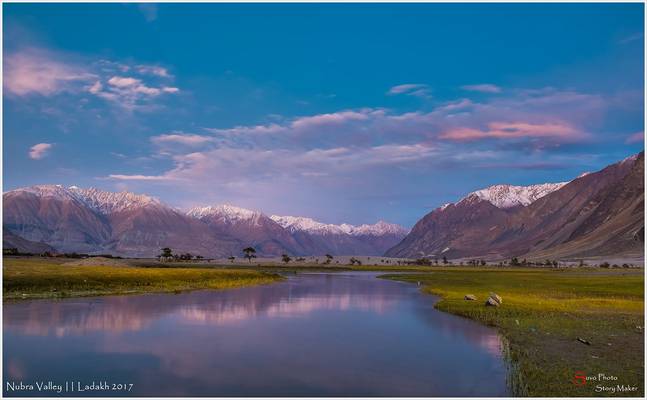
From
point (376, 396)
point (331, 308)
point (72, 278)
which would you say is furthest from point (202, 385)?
point (72, 278)

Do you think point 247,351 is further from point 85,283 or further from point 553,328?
point 85,283

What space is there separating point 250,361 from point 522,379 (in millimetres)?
13845

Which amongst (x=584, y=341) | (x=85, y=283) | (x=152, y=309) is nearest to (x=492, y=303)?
(x=584, y=341)

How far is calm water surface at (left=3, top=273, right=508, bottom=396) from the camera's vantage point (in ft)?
84.5

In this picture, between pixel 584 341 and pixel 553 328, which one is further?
pixel 553 328

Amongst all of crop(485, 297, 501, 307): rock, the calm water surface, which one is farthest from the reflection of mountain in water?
crop(485, 297, 501, 307): rock

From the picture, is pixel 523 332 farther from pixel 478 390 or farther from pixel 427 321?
pixel 478 390

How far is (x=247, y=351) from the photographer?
108 feet

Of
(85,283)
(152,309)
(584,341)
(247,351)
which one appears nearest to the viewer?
(247,351)

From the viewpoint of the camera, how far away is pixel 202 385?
83.4ft

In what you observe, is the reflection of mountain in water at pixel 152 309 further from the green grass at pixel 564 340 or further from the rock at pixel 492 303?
the green grass at pixel 564 340

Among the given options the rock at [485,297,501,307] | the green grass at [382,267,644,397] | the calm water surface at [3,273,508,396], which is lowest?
the calm water surface at [3,273,508,396]

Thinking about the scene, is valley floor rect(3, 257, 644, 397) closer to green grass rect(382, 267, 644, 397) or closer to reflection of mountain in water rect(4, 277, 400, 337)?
green grass rect(382, 267, 644, 397)

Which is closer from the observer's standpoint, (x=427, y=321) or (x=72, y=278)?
(x=427, y=321)
